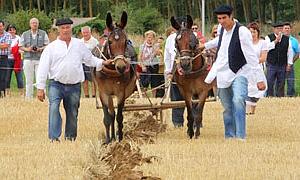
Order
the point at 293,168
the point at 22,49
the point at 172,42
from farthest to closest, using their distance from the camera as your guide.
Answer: the point at 22,49 < the point at 172,42 < the point at 293,168

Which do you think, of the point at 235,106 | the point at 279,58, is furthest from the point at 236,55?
the point at 279,58

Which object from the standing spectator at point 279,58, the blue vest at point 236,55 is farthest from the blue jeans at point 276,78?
the blue vest at point 236,55

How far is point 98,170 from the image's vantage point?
30.0ft

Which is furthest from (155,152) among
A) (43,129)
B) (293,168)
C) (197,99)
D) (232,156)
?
(43,129)

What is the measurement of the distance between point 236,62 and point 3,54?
11784 mm

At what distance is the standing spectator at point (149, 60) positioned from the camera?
2316 cm

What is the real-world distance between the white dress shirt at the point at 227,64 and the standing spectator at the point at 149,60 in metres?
7.90

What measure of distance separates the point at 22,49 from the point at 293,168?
13.5 m

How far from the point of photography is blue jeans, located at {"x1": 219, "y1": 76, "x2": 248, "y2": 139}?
14.4 metres

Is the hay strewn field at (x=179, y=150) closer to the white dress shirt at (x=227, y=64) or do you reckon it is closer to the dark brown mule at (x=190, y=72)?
the dark brown mule at (x=190, y=72)

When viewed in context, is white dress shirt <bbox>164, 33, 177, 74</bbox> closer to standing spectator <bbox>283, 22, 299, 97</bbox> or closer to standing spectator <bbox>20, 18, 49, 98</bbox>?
standing spectator <bbox>20, 18, 49, 98</bbox>

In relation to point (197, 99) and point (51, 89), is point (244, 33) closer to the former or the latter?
point (197, 99)

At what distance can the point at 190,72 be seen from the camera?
1539cm

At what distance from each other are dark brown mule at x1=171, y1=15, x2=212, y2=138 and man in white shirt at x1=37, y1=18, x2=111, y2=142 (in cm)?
141
